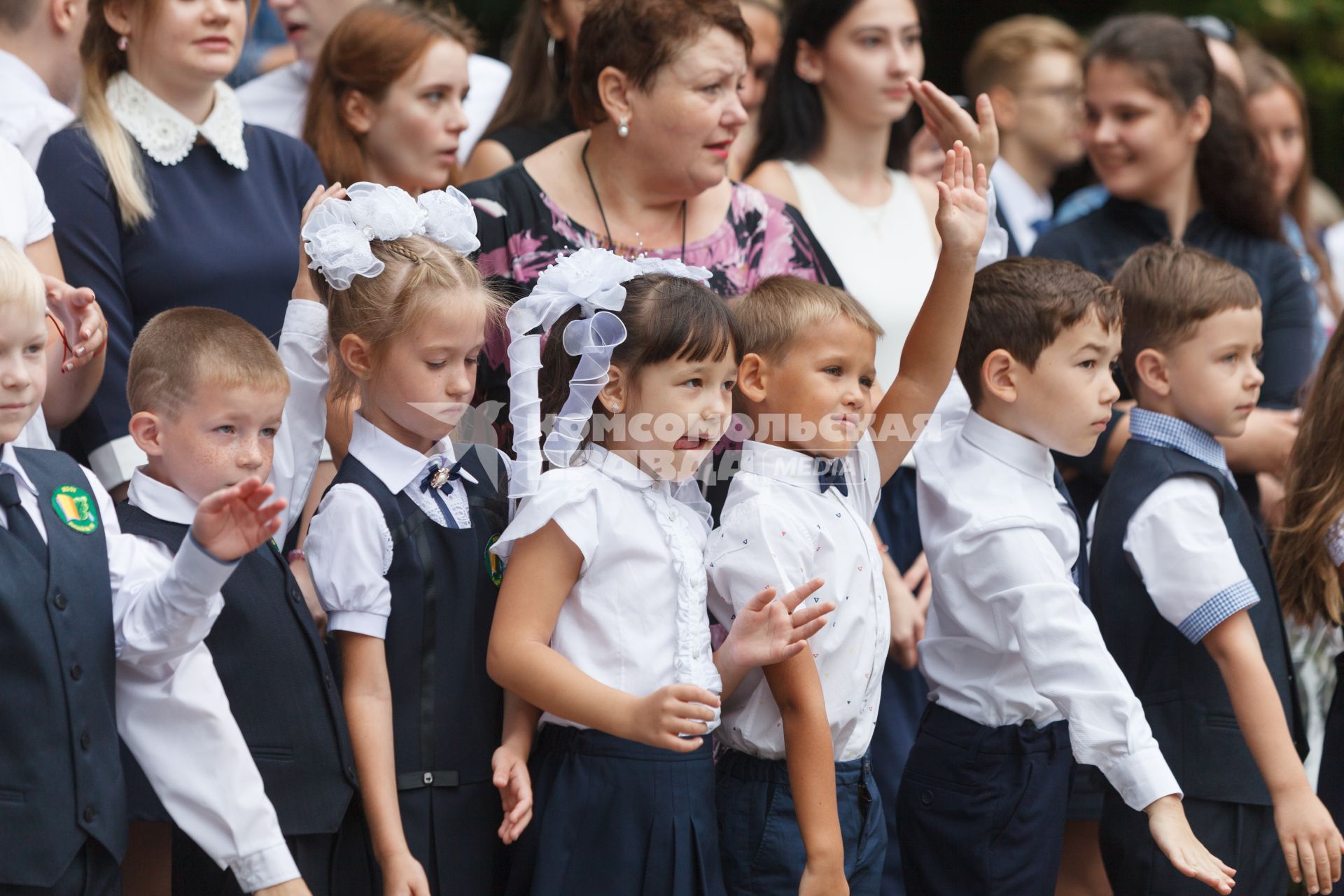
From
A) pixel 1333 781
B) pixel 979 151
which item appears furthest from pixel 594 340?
pixel 1333 781

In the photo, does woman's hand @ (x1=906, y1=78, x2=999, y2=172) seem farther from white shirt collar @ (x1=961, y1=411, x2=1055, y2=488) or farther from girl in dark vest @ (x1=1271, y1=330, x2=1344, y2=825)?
girl in dark vest @ (x1=1271, y1=330, x2=1344, y2=825)

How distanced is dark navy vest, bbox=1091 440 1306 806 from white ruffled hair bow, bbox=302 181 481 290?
1444 mm

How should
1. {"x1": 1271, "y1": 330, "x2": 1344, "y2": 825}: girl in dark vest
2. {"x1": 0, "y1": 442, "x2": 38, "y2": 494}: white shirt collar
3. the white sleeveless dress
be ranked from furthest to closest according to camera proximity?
Answer: the white sleeveless dress → {"x1": 1271, "y1": 330, "x2": 1344, "y2": 825}: girl in dark vest → {"x1": 0, "y1": 442, "x2": 38, "y2": 494}: white shirt collar

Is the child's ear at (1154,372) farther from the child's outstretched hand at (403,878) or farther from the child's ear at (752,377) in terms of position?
the child's outstretched hand at (403,878)

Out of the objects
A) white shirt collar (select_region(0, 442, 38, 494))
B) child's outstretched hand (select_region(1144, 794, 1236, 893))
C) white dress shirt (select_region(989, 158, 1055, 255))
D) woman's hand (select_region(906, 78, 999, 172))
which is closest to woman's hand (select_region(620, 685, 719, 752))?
child's outstretched hand (select_region(1144, 794, 1236, 893))

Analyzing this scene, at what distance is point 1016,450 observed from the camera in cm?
298

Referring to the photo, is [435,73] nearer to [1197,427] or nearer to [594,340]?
[594,340]

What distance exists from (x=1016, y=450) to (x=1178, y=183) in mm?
1644

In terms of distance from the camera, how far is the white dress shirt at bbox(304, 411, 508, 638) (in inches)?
98.7

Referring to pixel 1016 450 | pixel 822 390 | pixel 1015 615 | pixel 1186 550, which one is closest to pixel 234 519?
pixel 822 390

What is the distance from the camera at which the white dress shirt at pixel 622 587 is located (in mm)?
2543

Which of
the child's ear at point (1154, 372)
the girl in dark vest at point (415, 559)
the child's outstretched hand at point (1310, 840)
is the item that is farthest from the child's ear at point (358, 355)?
the child's outstretched hand at point (1310, 840)

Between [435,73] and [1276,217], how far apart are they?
2.41 meters

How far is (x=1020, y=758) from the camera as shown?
9.55ft
